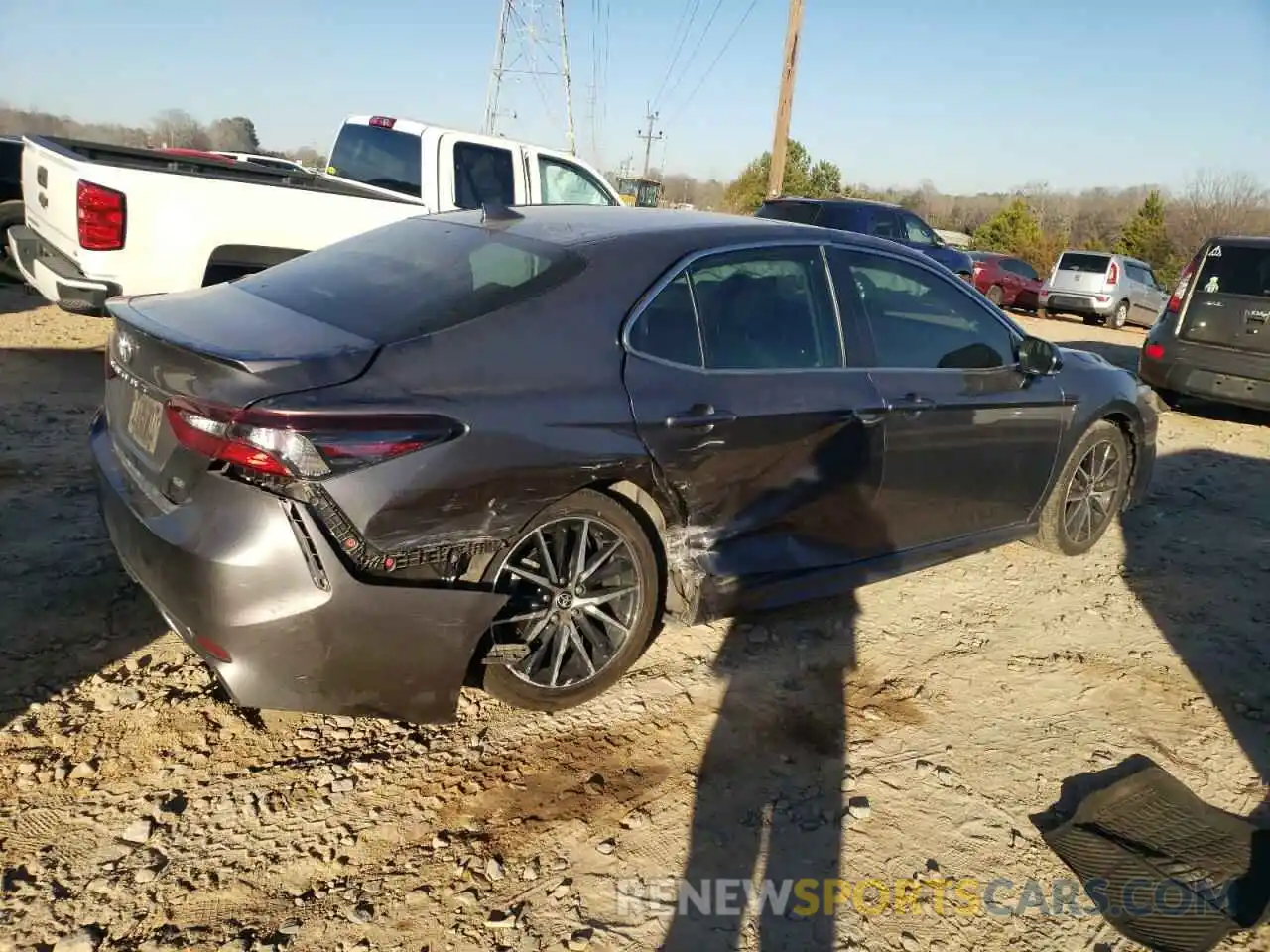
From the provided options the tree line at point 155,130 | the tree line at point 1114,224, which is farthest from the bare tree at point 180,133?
the tree line at point 1114,224

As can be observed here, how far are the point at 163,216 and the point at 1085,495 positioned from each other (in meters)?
5.68

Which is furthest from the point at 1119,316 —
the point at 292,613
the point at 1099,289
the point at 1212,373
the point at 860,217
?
the point at 292,613

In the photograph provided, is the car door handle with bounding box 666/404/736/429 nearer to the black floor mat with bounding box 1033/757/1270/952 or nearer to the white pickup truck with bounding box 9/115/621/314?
the black floor mat with bounding box 1033/757/1270/952

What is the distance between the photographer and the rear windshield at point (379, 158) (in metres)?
7.83

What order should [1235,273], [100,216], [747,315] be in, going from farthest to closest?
[1235,273] < [100,216] < [747,315]

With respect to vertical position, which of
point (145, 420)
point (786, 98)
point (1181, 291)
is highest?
point (786, 98)

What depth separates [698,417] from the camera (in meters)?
3.06

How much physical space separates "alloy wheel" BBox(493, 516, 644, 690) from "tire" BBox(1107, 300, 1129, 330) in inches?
759

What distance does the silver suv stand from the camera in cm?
1891

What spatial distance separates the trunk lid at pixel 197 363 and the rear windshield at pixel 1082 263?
19.7m

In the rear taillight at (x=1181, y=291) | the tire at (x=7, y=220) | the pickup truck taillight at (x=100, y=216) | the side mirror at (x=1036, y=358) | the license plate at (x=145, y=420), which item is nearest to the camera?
the license plate at (x=145, y=420)

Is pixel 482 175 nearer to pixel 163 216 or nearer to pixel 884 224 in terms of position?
pixel 163 216

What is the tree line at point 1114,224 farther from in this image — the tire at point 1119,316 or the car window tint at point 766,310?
the car window tint at point 766,310

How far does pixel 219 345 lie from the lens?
2541 mm
